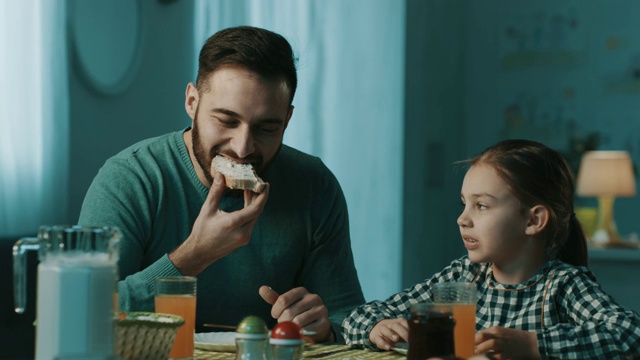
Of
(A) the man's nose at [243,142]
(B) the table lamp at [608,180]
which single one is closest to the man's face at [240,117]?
(A) the man's nose at [243,142]

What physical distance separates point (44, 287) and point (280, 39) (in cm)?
115

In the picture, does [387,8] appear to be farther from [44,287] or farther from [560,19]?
[44,287]

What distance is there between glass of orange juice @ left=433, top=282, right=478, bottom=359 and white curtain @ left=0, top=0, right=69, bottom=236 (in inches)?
58.6

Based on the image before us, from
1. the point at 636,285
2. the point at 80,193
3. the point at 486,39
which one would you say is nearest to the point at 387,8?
the point at 486,39

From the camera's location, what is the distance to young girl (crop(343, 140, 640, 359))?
1.65 metres

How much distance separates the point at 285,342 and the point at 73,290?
0.28m

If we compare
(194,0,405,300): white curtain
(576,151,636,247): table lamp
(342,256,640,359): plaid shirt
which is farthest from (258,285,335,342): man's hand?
(576,151,636,247): table lamp

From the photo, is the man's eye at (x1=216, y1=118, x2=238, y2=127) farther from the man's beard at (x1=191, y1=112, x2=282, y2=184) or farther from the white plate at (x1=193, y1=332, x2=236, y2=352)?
the white plate at (x1=193, y1=332, x2=236, y2=352)

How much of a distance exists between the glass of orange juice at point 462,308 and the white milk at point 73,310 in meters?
0.52

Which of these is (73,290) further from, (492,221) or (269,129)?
(269,129)

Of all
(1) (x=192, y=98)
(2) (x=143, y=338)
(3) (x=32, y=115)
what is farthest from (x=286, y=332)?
(3) (x=32, y=115)

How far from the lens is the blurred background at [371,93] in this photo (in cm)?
269

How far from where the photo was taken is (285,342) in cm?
123

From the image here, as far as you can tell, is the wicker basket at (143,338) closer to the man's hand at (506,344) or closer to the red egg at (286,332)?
the red egg at (286,332)
